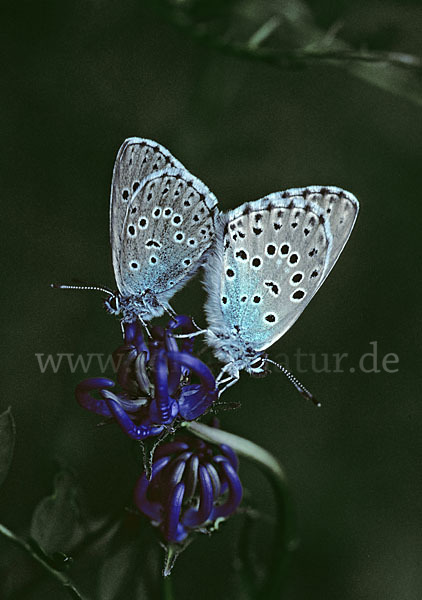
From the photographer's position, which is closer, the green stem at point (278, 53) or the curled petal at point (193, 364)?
the curled petal at point (193, 364)

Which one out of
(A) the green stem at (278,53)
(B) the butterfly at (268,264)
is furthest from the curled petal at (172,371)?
(A) the green stem at (278,53)

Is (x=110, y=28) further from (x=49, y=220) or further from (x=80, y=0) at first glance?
(x=49, y=220)

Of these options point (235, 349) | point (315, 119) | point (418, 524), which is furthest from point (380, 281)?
point (235, 349)

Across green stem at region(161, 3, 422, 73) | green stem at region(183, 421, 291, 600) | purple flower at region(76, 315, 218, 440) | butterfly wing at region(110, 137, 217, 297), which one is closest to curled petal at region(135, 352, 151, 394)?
purple flower at region(76, 315, 218, 440)

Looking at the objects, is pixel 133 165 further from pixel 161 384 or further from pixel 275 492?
pixel 275 492

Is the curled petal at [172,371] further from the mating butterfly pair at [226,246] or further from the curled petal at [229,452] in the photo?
the mating butterfly pair at [226,246]

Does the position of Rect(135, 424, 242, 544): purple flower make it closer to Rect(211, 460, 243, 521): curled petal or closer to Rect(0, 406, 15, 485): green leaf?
Rect(211, 460, 243, 521): curled petal

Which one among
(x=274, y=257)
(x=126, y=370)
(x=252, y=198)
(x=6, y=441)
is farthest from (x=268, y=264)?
(x=252, y=198)
